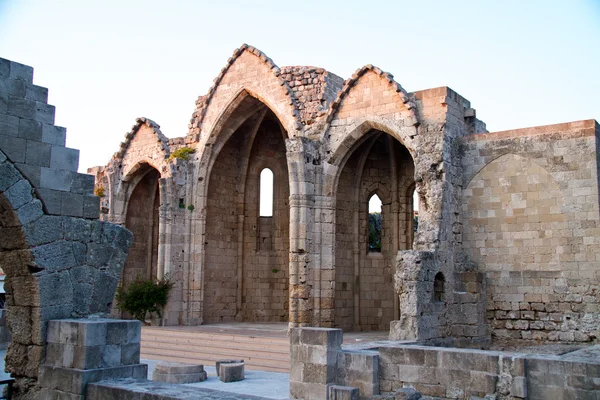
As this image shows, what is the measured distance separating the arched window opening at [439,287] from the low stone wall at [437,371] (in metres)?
4.45

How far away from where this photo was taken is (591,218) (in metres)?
12.7

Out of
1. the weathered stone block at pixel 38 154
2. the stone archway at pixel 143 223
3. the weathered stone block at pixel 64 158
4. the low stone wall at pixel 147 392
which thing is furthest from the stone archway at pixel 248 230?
the low stone wall at pixel 147 392

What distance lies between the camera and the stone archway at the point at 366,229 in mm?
17391

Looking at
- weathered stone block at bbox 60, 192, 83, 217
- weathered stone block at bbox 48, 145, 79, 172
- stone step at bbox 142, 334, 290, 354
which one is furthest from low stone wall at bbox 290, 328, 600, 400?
stone step at bbox 142, 334, 290, 354

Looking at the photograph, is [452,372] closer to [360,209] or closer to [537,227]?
[537,227]

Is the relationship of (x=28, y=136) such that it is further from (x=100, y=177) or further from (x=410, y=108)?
(x=100, y=177)

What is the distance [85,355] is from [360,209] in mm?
12498

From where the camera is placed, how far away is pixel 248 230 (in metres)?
20.2

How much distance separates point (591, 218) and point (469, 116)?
3.70 metres

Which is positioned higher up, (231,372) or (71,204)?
(71,204)

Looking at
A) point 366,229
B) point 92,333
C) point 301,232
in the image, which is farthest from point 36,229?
point 366,229

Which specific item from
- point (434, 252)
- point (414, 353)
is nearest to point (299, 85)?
point (434, 252)

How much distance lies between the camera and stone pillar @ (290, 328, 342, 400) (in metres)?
8.34

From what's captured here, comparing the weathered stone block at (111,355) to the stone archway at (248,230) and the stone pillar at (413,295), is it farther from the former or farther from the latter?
the stone archway at (248,230)
